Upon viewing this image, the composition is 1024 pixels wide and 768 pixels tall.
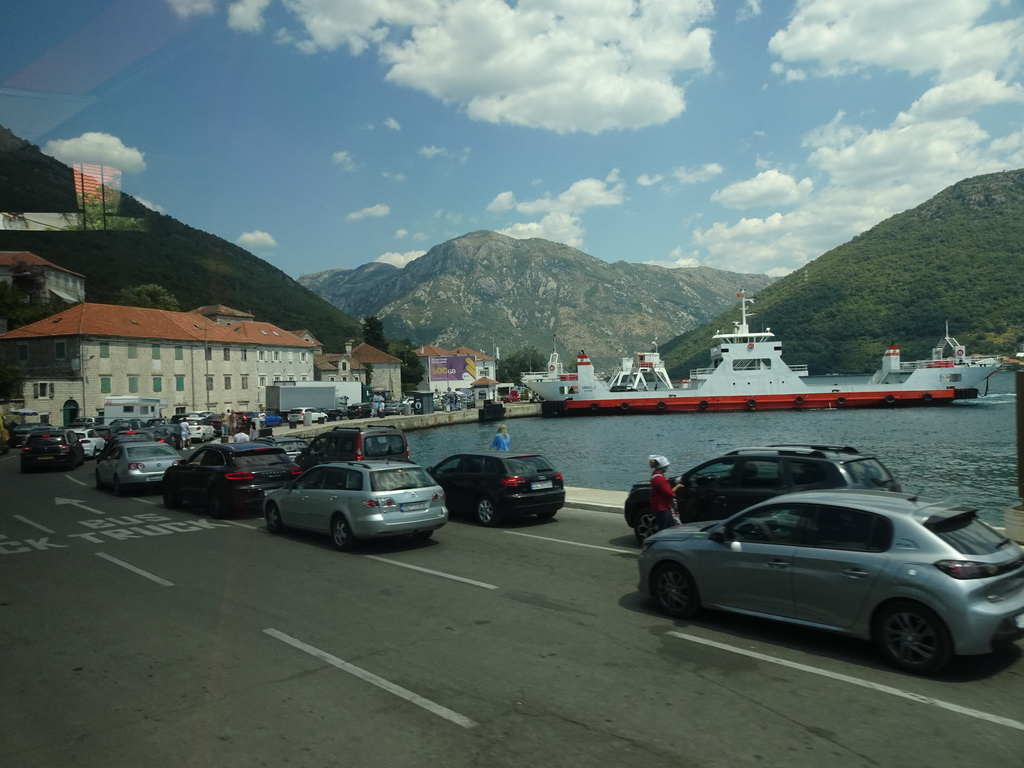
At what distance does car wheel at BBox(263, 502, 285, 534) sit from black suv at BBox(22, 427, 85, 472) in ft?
64.2

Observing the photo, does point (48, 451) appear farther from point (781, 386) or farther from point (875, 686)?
point (781, 386)

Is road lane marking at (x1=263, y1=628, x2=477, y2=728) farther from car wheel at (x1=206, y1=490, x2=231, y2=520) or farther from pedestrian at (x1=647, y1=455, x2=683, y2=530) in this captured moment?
car wheel at (x1=206, y1=490, x2=231, y2=520)

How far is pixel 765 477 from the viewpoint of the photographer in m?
10.2

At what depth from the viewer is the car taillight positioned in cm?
565

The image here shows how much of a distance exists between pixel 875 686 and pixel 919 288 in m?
125

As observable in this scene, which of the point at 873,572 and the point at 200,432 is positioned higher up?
the point at 873,572

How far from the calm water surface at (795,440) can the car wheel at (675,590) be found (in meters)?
13.9

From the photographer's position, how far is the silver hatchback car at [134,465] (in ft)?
64.2

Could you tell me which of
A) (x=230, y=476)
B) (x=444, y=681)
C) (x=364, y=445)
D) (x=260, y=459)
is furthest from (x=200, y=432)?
(x=444, y=681)

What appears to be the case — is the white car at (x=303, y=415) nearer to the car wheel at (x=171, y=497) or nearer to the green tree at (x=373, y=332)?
the car wheel at (x=171, y=497)

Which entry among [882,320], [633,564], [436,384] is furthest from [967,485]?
[436,384]

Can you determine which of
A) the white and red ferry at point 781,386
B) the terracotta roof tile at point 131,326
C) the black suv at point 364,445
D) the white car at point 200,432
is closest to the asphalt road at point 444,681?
A: the black suv at point 364,445

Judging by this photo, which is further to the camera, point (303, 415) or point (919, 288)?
point (919, 288)

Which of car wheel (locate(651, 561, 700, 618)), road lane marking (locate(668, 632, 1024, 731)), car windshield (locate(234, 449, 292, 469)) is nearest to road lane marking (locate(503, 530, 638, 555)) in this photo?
car wheel (locate(651, 561, 700, 618))
